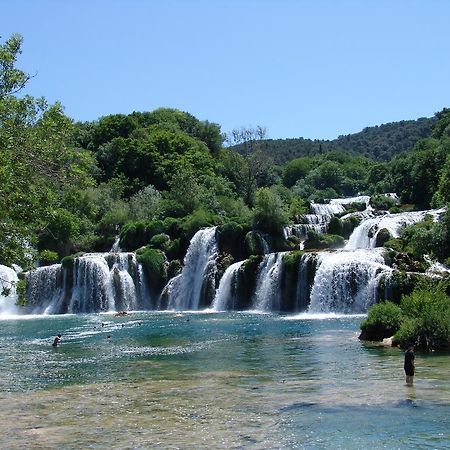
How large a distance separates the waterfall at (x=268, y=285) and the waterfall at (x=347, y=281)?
13.0ft

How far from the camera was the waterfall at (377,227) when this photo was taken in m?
53.3

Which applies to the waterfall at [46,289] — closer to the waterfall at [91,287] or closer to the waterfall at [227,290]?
the waterfall at [91,287]

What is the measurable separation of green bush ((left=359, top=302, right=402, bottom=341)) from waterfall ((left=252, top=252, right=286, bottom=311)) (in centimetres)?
1917

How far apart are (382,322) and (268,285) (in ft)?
67.6

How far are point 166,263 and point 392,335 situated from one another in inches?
1280

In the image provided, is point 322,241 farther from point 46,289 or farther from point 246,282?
point 46,289

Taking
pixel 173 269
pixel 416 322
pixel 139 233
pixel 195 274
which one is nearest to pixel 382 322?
pixel 416 322

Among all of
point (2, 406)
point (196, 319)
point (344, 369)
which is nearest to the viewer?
point (2, 406)

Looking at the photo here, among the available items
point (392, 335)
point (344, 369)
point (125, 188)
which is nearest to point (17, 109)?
point (344, 369)

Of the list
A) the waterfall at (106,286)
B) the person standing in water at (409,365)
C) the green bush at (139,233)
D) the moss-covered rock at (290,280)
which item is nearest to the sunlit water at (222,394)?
the person standing in water at (409,365)

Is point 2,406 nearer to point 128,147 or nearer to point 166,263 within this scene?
point 166,263

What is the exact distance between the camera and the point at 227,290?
5197cm

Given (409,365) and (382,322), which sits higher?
(382,322)

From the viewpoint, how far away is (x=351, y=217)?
60.6m
